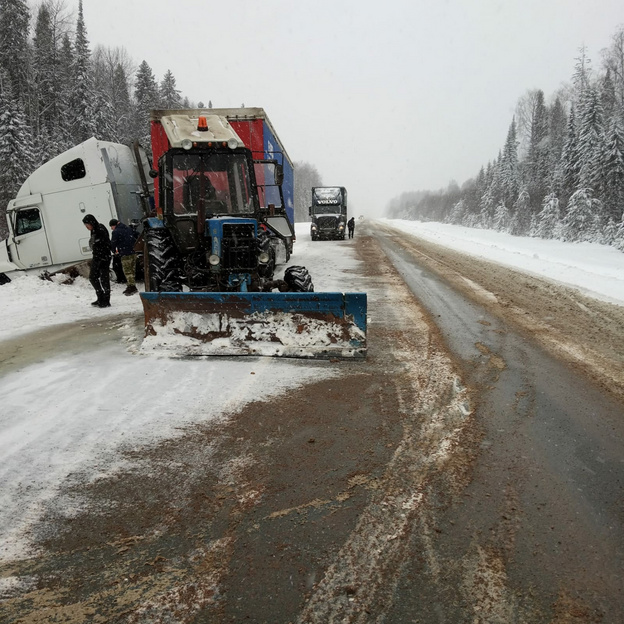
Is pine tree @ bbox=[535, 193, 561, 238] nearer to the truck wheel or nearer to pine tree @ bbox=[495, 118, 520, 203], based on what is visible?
pine tree @ bbox=[495, 118, 520, 203]

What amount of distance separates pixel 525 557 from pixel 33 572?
2.30 m

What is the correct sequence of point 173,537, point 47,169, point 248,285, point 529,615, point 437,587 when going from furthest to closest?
point 47,169 < point 248,285 < point 173,537 < point 437,587 < point 529,615

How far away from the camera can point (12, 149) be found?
91.1ft

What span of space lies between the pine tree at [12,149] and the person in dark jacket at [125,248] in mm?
24508

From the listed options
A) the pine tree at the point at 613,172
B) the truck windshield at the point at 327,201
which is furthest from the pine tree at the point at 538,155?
the truck windshield at the point at 327,201

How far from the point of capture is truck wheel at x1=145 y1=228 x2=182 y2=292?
667cm

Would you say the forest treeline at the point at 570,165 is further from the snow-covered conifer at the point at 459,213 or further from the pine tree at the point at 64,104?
the pine tree at the point at 64,104

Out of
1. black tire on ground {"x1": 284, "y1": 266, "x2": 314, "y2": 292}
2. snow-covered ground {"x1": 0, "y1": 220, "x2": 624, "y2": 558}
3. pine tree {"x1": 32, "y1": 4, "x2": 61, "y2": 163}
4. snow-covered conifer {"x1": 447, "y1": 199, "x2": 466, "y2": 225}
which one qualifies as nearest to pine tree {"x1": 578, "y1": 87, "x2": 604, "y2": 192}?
black tire on ground {"x1": 284, "y1": 266, "x2": 314, "y2": 292}

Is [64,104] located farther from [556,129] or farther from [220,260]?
[556,129]

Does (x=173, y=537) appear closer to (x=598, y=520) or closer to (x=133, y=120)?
(x=598, y=520)

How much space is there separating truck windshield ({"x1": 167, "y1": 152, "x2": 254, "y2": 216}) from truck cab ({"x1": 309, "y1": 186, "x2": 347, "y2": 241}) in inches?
693

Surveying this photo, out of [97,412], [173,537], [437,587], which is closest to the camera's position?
[437,587]

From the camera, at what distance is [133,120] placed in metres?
44.5

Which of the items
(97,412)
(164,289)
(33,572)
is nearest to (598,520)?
(33,572)
